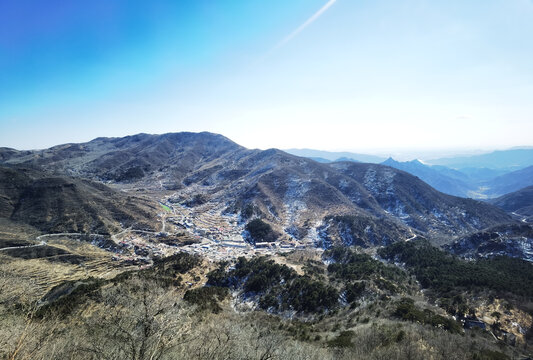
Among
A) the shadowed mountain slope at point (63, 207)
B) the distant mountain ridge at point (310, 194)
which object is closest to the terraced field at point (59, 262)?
the shadowed mountain slope at point (63, 207)

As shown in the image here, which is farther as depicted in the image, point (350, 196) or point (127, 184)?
point (127, 184)

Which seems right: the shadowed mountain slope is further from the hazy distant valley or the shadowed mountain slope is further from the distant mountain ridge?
the distant mountain ridge

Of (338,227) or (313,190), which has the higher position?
(313,190)

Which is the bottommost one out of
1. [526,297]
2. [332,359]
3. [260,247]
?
A: [260,247]

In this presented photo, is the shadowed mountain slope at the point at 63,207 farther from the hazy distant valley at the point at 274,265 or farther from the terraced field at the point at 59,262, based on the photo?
the terraced field at the point at 59,262

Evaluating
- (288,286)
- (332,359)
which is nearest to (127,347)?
(332,359)

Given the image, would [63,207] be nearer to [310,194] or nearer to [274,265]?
[274,265]

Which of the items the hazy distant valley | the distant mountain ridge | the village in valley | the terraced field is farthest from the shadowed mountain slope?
the distant mountain ridge

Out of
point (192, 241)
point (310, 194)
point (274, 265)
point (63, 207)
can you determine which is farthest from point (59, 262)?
point (310, 194)

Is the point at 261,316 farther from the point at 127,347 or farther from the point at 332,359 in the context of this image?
the point at 127,347
